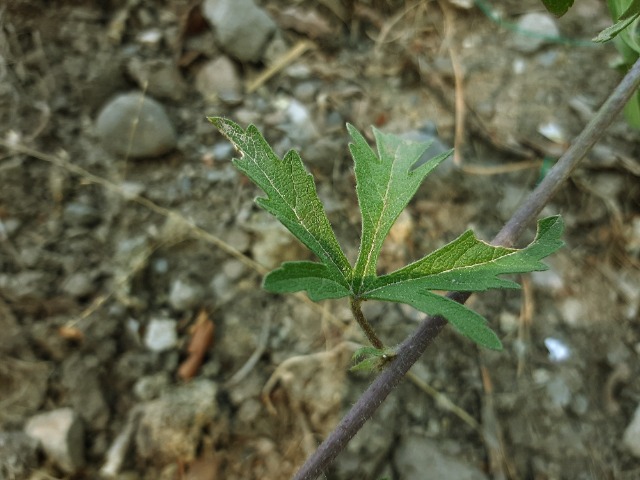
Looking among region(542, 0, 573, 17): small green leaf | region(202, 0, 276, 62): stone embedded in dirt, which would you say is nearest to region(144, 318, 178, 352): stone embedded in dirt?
region(202, 0, 276, 62): stone embedded in dirt

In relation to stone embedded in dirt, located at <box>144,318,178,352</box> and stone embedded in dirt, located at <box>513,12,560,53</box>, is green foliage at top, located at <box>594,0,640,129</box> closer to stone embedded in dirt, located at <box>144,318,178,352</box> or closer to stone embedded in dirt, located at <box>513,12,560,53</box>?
stone embedded in dirt, located at <box>513,12,560,53</box>

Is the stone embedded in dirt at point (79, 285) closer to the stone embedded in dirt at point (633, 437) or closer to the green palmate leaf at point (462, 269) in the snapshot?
the green palmate leaf at point (462, 269)

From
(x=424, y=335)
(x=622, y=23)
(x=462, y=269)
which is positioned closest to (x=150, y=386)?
(x=424, y=335)

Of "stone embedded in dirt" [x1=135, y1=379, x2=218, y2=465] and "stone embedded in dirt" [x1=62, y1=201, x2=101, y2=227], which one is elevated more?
"stone embedded in dirt" [x1=62, y1=201, x2=101, y2=227]

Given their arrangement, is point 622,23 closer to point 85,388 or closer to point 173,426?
point 173,426

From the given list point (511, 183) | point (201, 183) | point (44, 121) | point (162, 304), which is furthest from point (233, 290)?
point (511, 183)
